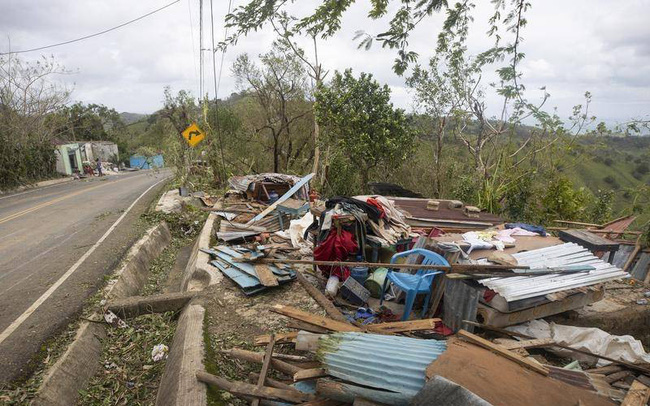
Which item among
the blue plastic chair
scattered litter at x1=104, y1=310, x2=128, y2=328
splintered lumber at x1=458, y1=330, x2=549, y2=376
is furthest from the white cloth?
scattered litter at x1=104, y1=310, x2=128, y2=328

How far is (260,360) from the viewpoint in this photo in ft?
12.7

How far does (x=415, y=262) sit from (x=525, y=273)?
1.53 m

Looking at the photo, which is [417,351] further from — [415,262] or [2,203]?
[2,203]

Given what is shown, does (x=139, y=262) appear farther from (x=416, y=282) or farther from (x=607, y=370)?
(x=607, y=370)

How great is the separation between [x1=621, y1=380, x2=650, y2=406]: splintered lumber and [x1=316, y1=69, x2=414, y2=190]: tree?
32.4 ft

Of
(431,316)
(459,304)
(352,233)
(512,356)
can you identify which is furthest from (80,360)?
(512,356)

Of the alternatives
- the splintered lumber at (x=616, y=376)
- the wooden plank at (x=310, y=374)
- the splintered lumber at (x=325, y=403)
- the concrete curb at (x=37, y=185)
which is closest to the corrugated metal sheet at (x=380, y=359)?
the wooden plank at (x=310, y=374)

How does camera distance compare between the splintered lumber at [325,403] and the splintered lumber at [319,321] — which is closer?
the splintered lumber at [325,403]

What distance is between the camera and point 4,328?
16.7 feet

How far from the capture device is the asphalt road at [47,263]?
16.2 feet

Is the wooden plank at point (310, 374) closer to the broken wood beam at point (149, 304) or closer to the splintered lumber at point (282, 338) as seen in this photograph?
the splintered lumber at point (282, 338)

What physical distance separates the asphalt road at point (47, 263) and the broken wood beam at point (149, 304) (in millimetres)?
608

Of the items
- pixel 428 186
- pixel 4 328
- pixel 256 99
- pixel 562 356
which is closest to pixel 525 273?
pixel 562 356

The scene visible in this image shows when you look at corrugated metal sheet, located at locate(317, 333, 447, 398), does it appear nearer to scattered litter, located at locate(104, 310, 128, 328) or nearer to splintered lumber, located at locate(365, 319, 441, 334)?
splintered lumber, located at locate(365, 319, 441, 334)
